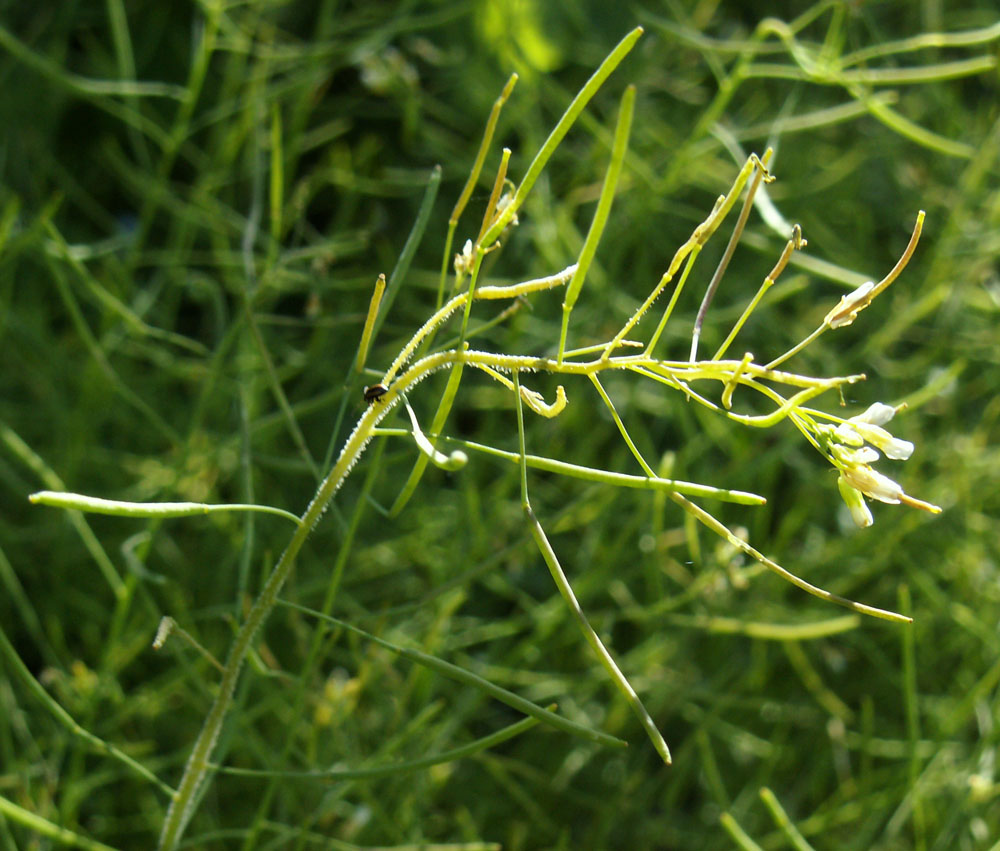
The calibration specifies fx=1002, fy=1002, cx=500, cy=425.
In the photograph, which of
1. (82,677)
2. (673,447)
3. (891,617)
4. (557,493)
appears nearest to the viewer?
(891,617)

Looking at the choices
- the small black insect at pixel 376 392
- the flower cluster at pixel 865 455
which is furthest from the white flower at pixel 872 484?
the small black insect at pixel 376 392

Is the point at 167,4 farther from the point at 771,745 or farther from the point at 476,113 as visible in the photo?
the point at 771,745

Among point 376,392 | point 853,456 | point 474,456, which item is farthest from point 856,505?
point 474,456

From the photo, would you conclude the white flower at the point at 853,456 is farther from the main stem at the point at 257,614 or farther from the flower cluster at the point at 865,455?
the main stem at the point at 257,614

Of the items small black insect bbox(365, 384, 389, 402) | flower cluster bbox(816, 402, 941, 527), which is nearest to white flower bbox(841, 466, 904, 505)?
flower cluster bbox(816, 402, 941, 527)

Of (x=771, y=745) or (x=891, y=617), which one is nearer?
(x=891, y=617)

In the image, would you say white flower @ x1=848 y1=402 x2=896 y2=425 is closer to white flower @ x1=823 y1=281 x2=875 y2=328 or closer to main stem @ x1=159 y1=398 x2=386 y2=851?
white flower @ x1=823 y1=281 x2=875 y2=328

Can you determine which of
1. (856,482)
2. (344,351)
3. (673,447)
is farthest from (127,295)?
(856,482)

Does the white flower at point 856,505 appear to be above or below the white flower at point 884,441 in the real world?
below
